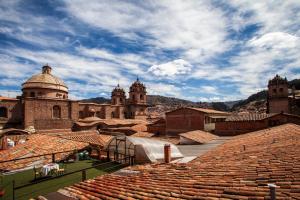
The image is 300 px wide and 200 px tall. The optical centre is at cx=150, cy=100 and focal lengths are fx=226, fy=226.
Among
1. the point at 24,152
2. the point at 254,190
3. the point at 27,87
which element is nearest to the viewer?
the point at 254,190

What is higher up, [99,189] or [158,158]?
[99,189]

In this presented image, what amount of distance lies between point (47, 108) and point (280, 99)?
1840 inches

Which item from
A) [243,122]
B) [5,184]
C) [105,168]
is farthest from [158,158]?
[243,122]

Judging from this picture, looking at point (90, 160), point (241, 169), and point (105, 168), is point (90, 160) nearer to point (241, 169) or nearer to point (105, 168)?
point (105, 168)

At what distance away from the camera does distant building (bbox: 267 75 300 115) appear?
158 feet

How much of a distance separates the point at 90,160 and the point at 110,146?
1.62 m

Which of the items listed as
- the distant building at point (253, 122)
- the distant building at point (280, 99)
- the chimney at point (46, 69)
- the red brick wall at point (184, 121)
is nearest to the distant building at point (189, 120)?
the red brick wall at point (184, 121)

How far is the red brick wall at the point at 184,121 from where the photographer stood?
1133 inches

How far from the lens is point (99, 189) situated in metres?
5.86

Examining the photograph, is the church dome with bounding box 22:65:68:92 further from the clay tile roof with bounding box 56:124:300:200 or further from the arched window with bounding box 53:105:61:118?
the clay tile roof with bounding box 56:124:300:200

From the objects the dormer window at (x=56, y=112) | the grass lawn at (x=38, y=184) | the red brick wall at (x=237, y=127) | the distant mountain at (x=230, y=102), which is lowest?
the grass lawn at (x=38, y=184)

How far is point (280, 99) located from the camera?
48750 mm

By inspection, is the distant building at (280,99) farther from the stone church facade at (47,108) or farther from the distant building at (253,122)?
the stone church facade at (47,108)

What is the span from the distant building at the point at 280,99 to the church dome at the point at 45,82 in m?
44.6
